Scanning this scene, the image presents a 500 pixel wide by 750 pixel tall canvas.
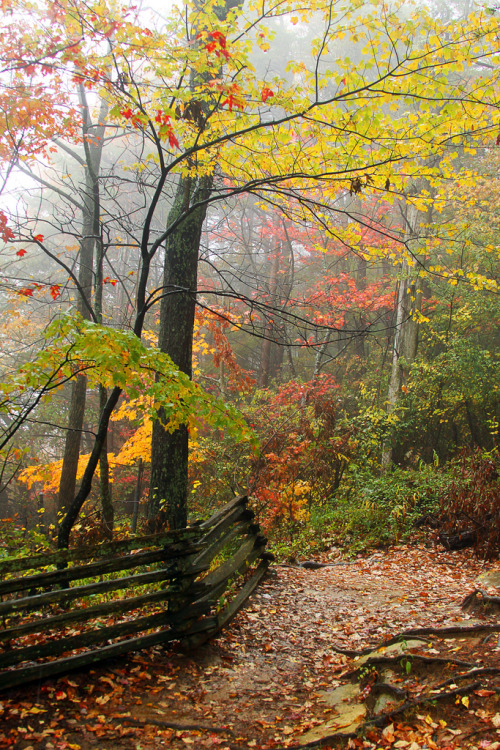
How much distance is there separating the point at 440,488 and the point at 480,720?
745 centimetres

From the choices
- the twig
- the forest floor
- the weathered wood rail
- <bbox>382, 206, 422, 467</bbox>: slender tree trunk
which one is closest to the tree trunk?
the weathered wood rail

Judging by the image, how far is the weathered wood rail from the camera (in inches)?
141

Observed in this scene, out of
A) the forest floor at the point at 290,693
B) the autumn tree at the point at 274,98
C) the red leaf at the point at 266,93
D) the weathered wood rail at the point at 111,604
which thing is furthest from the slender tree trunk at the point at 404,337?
the red leaf at the point at 266,93

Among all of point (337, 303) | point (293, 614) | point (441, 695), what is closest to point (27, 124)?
point (293, 614)

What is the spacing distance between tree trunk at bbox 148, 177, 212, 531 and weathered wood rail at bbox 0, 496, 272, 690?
1271 mm

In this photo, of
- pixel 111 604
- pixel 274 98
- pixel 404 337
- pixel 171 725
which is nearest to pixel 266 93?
pixel 274 98

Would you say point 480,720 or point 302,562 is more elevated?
point 480,720

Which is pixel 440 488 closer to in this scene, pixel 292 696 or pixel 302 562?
pixel 302 562

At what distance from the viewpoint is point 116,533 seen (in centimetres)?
719

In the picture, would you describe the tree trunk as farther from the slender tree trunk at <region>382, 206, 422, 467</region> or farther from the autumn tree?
the slender tree trunk at <region>382, 206, 422, 467</region>

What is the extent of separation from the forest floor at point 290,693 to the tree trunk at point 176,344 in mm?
1851

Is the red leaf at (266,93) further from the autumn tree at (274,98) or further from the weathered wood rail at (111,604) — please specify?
the weathered wood rail at (111,604)

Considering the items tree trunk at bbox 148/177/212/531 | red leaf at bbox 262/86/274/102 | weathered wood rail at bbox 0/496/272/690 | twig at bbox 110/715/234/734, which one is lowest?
twig at bbox 110/715/234/734

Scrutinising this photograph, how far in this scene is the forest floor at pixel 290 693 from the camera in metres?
2.97
